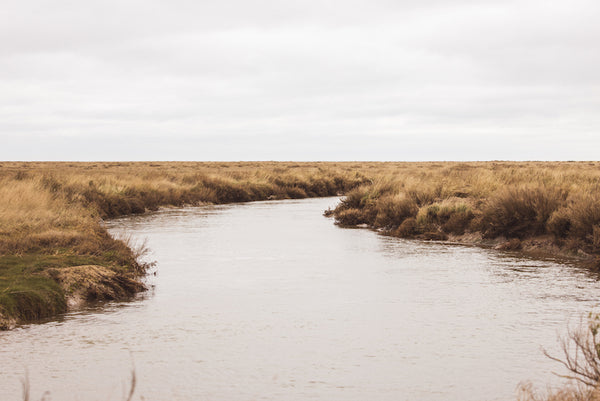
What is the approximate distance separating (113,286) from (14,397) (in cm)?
428

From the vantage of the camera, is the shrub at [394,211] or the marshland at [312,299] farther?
the shrub at [394,211]

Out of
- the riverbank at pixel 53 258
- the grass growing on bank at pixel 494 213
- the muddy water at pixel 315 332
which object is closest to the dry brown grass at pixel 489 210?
the grass growing on bank at pixel 494 213

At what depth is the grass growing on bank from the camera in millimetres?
14066

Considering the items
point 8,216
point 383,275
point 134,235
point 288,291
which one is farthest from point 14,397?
point 134,235

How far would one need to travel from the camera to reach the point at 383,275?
1182cm

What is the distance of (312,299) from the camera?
975 centimetres

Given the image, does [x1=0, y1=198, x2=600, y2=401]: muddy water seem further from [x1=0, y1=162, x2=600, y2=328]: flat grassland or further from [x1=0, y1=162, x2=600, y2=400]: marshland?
[x1=0, y1=162, x2=600, y2=328]: flat grassland

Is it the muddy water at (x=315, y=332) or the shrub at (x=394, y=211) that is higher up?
the shrub at (x=394, y=211)

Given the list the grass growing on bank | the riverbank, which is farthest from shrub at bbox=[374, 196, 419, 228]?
the riverbank

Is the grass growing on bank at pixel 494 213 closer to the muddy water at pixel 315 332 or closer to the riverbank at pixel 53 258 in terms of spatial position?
the muddy water at pixel 315 332

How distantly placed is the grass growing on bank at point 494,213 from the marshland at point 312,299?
51 millimetres

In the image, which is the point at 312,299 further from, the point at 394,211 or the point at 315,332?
the point at 394,211

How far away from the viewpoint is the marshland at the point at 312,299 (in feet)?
21.1

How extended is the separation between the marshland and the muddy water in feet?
0.09
